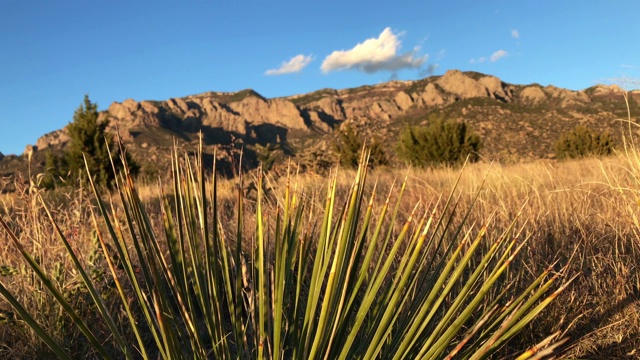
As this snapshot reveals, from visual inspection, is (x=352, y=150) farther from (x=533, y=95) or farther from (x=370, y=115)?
(x=370, y=115)

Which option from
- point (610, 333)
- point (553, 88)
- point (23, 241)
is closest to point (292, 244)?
point (610, 333)

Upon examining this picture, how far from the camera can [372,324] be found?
117 centimetres

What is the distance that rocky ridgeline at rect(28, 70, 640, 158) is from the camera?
89.3m

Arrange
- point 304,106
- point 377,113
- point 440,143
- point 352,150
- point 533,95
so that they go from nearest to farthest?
1. point 440,143
2. point 352,150
3. point 533,95
4. point 377,113
5. point 304,106

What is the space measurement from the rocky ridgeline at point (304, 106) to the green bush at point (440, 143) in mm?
52289

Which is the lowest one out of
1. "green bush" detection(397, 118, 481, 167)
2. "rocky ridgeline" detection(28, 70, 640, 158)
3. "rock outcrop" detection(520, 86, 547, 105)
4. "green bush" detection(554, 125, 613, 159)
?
"green bush" detection(554, 125, 613, 159)

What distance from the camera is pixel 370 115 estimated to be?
114 meters

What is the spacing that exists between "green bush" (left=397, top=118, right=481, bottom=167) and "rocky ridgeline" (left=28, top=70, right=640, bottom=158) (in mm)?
52289

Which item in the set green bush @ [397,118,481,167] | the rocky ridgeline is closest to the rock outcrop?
the rocky ridgeline

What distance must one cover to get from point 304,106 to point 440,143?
12339 centimetres

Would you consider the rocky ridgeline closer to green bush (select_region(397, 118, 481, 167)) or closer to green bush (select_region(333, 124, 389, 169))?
green bush (select_region(397, 118, 481, 167))

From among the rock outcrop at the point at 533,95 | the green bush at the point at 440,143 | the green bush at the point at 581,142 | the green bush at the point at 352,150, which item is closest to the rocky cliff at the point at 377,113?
the rock outcrop at the point at 533,95

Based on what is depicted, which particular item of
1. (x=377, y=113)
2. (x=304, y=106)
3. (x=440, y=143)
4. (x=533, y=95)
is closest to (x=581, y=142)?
(x=440, y=143)

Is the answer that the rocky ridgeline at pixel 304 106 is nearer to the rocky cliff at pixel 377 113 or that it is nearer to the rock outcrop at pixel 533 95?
the rock outcrop at pixel 533 95
